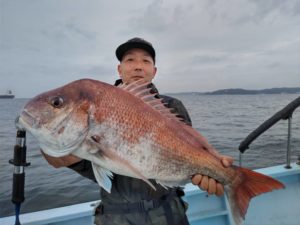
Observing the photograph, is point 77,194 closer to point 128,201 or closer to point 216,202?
point 216,202

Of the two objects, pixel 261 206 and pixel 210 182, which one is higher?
pixel 210 182

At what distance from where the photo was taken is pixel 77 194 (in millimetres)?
8734

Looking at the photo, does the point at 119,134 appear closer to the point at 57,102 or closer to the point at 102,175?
the point at 102,175

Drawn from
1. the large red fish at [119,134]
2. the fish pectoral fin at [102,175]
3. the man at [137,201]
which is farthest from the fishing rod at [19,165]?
the fish pectoral fin at [102,175]

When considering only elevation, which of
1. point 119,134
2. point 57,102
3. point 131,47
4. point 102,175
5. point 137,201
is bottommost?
point 137,201

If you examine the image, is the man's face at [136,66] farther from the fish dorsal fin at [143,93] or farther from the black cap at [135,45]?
the fish dorsal fin at [143,93]

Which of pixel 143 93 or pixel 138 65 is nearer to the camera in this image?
pixel 143 93

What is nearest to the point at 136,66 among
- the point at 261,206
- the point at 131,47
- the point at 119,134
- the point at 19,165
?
the point at 131,47

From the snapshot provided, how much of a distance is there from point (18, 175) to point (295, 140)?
16511 mm

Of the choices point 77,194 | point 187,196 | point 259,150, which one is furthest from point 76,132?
point 259,150

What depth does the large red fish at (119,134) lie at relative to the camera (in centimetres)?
192

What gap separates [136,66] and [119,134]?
3.89 feet

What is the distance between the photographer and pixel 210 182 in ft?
7.72

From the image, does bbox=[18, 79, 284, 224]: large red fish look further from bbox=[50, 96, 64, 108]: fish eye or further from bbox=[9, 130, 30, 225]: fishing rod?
bbox=[9, 130, 30, 225]: fishing rod
